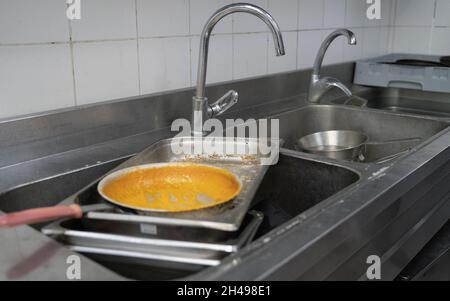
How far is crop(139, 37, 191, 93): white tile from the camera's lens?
3.96 feet

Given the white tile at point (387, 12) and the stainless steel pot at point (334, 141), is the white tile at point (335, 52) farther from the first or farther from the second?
the stainless steel pot at point (334, 141)

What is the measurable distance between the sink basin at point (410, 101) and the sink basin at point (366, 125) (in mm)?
399

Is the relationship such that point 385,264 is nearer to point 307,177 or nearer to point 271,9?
point 307,177

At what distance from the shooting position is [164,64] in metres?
1.25

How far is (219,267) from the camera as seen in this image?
1.83ft

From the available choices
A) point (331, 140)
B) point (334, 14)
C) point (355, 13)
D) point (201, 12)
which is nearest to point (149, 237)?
point (201, 12)

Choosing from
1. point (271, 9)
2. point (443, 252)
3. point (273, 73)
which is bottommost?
point (443, 252)

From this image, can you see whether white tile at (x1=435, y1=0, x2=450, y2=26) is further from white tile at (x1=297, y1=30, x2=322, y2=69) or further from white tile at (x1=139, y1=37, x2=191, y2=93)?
white tile at (x1=139, y1=37, x2=191, y2=93)

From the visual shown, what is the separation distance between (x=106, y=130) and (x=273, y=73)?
2.42ft

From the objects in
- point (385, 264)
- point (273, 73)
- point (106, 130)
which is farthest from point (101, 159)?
point (273, 73)

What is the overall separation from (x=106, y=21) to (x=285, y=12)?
29.7 inches

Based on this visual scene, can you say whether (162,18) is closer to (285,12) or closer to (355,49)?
(285,12)

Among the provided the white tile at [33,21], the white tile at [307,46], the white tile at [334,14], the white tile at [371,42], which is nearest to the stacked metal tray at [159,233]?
the white tile at [33,21]

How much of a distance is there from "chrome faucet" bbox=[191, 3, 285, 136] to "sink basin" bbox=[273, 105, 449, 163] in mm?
314
